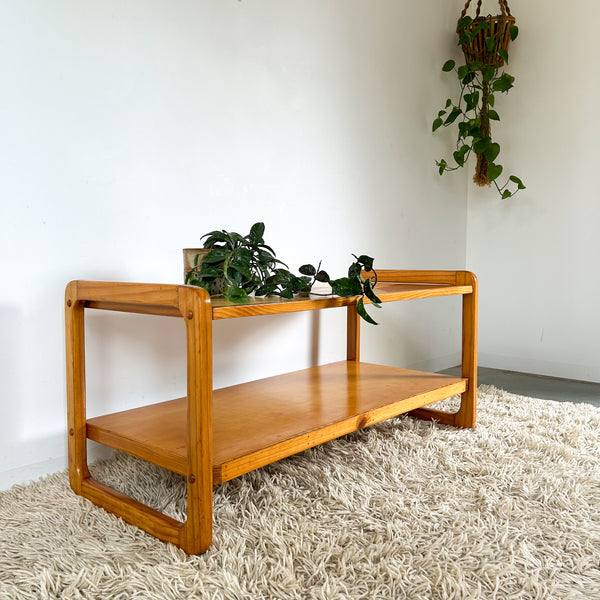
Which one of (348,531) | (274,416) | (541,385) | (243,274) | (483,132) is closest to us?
(348,531)

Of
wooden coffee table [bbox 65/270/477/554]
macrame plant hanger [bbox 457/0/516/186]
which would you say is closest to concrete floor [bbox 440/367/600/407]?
wooden coffee table [bbox 65/270/477/554]

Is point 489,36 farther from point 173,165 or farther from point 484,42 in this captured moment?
point 173,165

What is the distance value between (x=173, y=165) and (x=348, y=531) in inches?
42.7

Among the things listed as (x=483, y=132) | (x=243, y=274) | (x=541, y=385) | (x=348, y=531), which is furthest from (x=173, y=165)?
(x=541, y=385)

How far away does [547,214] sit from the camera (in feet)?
8.80

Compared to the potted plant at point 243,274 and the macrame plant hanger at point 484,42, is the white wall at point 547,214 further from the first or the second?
the potted plant at point 243,274

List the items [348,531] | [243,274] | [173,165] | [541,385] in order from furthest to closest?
[541,385], [173,165], [243,274], [348,531]

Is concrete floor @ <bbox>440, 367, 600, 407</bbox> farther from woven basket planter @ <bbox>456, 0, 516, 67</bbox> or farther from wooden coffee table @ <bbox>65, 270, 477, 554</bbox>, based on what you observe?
woven basket planter @ <bbox>456, 0, 516, 67</bbox>

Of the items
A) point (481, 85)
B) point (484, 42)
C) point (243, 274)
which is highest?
point (484, 42)

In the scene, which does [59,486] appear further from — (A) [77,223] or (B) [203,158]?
(B) [203,158]

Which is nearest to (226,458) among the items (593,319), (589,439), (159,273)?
(159,273)

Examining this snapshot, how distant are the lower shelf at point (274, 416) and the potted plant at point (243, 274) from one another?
0.27 m

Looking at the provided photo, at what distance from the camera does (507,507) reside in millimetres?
1148

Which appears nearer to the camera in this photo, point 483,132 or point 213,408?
point 213,408
